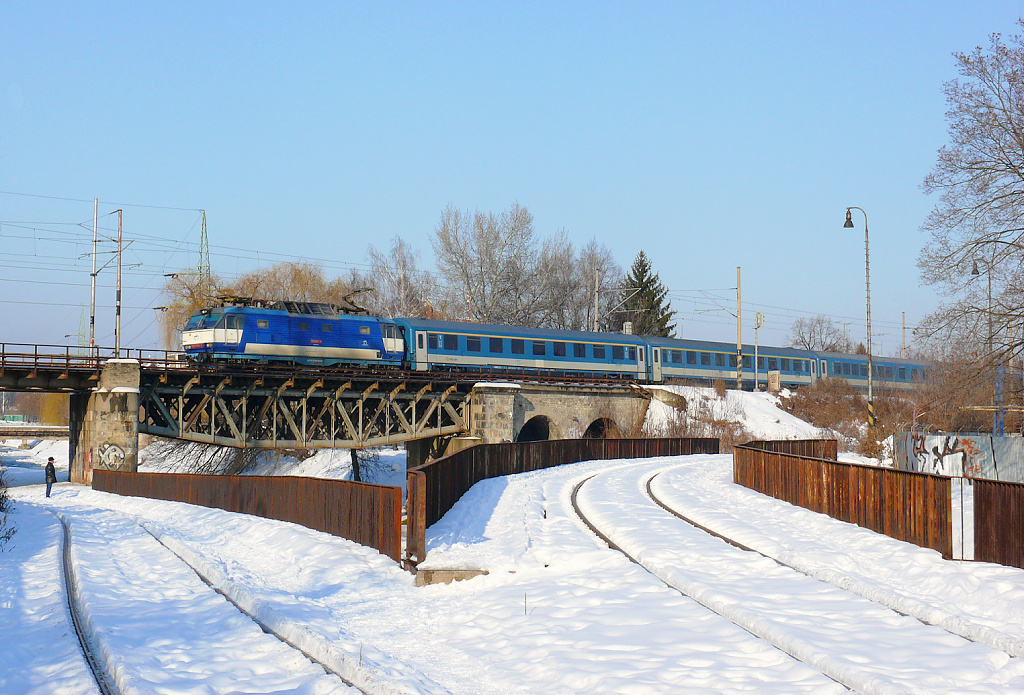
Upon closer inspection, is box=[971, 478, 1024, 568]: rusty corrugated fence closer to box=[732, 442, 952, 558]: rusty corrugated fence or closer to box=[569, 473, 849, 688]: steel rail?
box=[732, 442, 952, 558]: rusty corrugated fence

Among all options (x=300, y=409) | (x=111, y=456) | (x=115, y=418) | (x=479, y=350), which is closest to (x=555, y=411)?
(x=479, y=350)

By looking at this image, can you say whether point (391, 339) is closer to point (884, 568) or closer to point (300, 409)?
point (300, 409)

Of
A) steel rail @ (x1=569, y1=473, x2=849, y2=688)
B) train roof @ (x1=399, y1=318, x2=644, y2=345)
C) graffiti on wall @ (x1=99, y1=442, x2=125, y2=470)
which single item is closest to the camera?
steel rail @ (x1=569, y1=473, x2=849, y2=688)

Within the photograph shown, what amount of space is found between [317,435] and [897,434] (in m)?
34.4

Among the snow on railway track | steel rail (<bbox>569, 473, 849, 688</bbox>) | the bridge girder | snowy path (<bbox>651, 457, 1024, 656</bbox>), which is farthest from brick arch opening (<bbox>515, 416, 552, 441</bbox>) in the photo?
the snow on railway track

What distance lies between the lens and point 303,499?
20.6 metres

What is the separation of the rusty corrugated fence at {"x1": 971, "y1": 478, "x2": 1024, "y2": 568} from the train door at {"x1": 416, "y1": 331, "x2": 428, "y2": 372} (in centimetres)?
3639

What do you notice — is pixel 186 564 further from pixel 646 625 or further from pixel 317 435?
pixel 317 435

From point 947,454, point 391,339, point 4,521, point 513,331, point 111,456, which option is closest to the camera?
point 4,521

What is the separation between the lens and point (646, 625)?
11.2m

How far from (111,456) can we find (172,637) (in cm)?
2924

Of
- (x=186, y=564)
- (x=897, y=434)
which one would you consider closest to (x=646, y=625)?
(x=186, y=564)

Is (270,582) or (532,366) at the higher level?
(532,366)

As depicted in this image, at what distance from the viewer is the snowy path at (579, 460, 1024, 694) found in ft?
29.0
